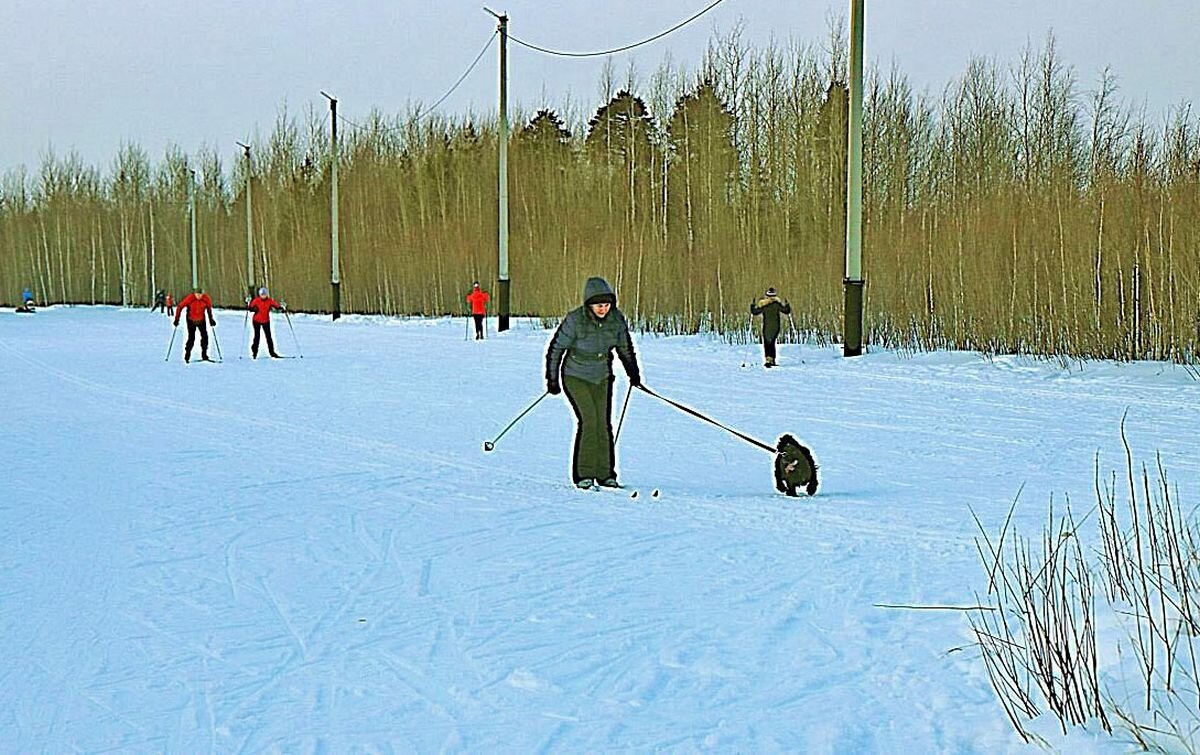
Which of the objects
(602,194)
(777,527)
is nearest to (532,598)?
(777,527)

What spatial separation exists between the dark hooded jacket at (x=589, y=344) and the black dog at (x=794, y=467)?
136cm

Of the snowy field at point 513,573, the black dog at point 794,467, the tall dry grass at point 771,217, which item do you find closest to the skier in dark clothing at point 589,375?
the snowy field at point 513,573

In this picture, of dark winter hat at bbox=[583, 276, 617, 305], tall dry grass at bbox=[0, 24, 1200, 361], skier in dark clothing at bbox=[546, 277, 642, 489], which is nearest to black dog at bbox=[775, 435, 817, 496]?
skier in dark clothing at bbox=[546, 277, 642, 489]

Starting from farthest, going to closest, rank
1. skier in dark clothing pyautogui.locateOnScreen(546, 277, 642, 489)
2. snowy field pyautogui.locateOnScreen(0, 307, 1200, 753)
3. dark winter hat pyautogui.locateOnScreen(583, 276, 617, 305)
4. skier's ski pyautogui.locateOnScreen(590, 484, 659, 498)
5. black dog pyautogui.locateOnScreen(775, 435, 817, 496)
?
skier in dark clothing pyautogui.locateOnScreen(546, 277, 642, 489)
dark winter hat pyautogui.locateOnScreen(583, 276, 617, 305)
skier's ski pyautogui.locateOnScreen(590, 484, 659, 498)
black dog pyautogui.locateOnScreen(775, 435, 817, 496)
snowy field pyautogui.locateOnScreen(0, 307, 1200, 753)

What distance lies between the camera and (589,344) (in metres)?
9.68

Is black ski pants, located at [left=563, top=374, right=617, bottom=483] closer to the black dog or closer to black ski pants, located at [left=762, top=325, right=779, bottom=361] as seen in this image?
the black dog

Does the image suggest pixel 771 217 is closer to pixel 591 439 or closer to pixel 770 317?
pixel 770 317

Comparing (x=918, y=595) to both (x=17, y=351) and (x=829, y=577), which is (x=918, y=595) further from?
(x=17, y=351)

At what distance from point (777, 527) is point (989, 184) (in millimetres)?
19582

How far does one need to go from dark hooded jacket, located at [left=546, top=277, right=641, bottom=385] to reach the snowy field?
0.98m

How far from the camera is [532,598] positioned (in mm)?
6203

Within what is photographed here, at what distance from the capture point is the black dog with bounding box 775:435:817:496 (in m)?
9.09

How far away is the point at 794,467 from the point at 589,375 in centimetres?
180

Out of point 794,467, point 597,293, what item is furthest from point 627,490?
point 597,293
